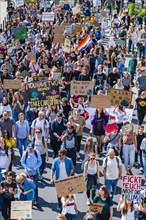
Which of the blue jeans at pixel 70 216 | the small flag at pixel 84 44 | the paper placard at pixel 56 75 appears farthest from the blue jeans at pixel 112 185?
the small flag at pixel 84 44

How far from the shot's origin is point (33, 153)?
12.9 m

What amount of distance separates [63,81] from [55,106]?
2.91 m

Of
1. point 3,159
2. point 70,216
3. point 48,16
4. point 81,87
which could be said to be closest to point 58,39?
point 48,16

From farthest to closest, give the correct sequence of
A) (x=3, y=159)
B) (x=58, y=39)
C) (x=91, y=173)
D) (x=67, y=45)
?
1. (x=58, y=39)
2. (x=67, y=45)
3. (x=3, y=159)
4. (x=91, y=173)

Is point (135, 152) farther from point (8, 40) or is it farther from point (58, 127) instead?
point (8, 40)

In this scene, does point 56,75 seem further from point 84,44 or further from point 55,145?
point 55,145

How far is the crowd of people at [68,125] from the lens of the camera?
11.9 m

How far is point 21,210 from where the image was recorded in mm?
10844

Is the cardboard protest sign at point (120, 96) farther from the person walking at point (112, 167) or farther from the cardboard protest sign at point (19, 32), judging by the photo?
the cardboard protest sign at point (19, 32)

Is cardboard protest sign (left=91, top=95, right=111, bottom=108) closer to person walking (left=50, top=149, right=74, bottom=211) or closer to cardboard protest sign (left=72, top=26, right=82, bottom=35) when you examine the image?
person walking (left=50, top=149, right=74, bottom=211)

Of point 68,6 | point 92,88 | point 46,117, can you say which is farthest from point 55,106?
point 68,6

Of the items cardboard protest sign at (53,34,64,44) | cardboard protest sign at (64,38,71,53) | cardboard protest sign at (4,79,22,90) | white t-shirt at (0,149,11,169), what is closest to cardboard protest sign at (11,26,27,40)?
cardboard protest sign at (53,34,64,44)

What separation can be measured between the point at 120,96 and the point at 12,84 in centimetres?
309

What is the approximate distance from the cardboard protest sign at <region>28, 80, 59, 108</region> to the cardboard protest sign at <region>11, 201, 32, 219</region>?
5.90m
